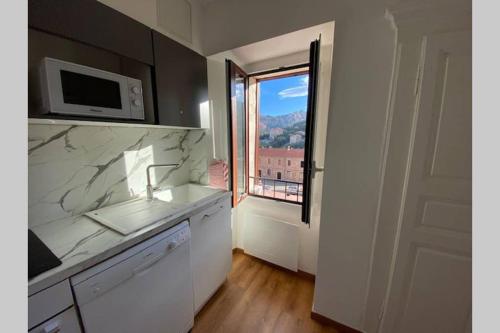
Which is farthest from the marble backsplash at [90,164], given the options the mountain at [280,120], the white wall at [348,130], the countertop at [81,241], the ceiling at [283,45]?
the white wall at [348,130]

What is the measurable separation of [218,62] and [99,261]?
5.66 feet

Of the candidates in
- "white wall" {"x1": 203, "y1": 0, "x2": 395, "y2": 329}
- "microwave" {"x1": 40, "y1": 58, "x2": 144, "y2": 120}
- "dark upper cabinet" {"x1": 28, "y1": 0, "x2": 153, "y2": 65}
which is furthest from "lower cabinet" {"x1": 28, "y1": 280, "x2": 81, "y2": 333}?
"white wall" {"x1": 203, "y1": 0, "x2": 395, "y2": 329}

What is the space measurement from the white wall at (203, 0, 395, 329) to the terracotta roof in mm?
744

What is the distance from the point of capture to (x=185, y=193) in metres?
1.81

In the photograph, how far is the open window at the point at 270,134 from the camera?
1.84 meters

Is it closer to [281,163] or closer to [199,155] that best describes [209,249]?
[199,155]

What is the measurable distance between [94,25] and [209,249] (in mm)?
1523

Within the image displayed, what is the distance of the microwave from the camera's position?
0.77 metres

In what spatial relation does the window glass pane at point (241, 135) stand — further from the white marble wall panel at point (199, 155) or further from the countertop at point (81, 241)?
the countertop at point (81, 241)

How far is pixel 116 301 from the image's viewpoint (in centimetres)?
85

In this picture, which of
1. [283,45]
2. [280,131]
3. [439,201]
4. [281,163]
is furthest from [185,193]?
[439,201]

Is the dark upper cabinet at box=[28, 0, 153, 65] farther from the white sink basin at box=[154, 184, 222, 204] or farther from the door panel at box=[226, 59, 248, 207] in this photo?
the white sink basin at box=[154, 184, 222, 204]

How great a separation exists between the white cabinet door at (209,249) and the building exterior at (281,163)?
733mm

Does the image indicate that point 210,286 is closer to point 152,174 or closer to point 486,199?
point 152,174
